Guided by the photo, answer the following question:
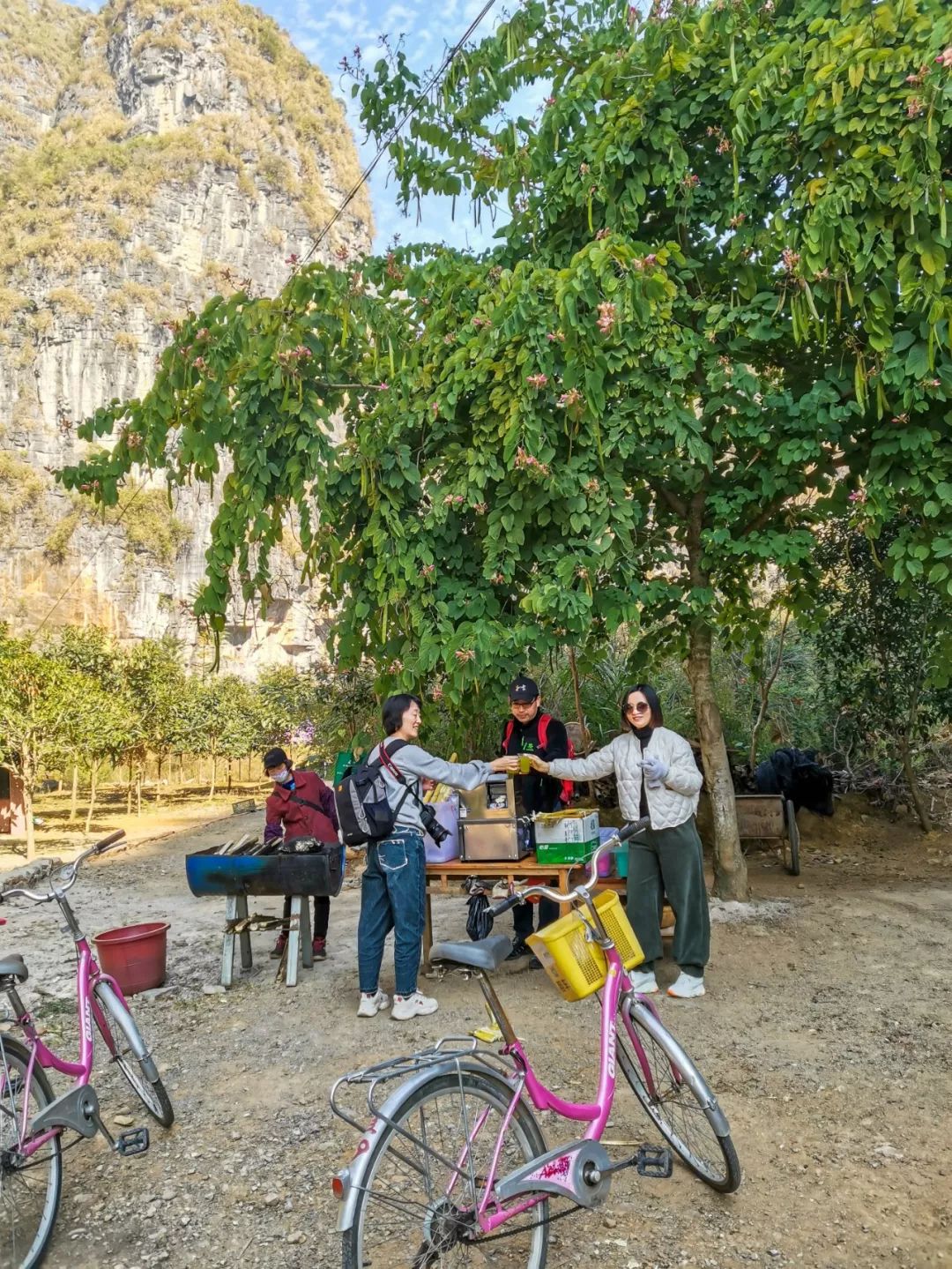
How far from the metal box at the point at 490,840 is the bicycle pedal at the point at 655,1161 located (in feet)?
7.08

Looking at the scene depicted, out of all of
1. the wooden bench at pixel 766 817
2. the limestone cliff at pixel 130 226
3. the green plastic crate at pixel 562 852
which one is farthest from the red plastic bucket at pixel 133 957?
the limestone cliff at pixel 130 226

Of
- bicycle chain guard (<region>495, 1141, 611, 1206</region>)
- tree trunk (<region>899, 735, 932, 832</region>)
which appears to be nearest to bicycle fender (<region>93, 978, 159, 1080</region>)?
bicycle chain guard (<region>495, 1141, 611, 1206</region>)

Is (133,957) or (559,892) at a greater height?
(559,892)

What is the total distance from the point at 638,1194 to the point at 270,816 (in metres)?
3.35

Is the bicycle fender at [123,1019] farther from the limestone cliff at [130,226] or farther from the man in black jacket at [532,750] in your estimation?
the limestone cliff at [130,226]

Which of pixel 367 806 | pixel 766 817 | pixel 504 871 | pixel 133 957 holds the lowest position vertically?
pixel 133 957

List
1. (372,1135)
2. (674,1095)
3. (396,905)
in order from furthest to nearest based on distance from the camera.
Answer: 1. (396,905)
2. (674,1095)
3. (372,1135)

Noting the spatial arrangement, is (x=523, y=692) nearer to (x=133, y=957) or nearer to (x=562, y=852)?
(x=562, y=852)

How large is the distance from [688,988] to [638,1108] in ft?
3.84

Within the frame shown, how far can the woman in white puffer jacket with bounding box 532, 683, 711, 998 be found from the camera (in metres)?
4.37

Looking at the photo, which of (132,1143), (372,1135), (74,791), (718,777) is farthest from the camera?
(74,791)

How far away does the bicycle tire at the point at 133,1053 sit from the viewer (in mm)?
3225

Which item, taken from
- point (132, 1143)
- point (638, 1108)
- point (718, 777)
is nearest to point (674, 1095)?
point (638, 1108)

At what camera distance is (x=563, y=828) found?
4781 mm
